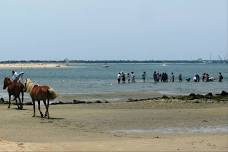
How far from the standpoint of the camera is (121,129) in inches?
741

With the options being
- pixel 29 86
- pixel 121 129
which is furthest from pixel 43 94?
pixel 121 129

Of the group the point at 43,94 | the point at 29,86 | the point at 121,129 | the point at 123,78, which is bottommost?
the point at 121,129

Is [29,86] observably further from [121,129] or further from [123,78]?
[123,78]

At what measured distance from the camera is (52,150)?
1270cm

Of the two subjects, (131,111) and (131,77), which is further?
(131,77)

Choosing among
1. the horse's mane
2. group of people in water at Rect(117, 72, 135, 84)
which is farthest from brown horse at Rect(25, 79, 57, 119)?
group of people in water at Rect(117, 72, 135, 84)

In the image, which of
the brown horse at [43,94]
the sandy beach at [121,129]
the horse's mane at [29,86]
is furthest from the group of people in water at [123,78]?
the brown horse at [43,94]

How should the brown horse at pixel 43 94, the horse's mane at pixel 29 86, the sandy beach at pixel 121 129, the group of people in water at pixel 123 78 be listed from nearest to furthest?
the sandy beach at pixel 121 129
the brown horse at pixel 43 94
the horse's mane at pixel 29 86
the group of people in water at pixel 123 78

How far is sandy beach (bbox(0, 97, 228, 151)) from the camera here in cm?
1371

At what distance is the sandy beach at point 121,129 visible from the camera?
45.0 ft

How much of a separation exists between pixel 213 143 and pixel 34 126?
732 cm

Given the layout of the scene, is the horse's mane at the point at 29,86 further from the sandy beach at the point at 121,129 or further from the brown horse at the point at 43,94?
the sandy beach at the point at 121,129

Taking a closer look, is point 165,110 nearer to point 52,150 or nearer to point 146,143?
point 146,143

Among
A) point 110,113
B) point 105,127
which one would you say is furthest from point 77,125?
point 110,113
